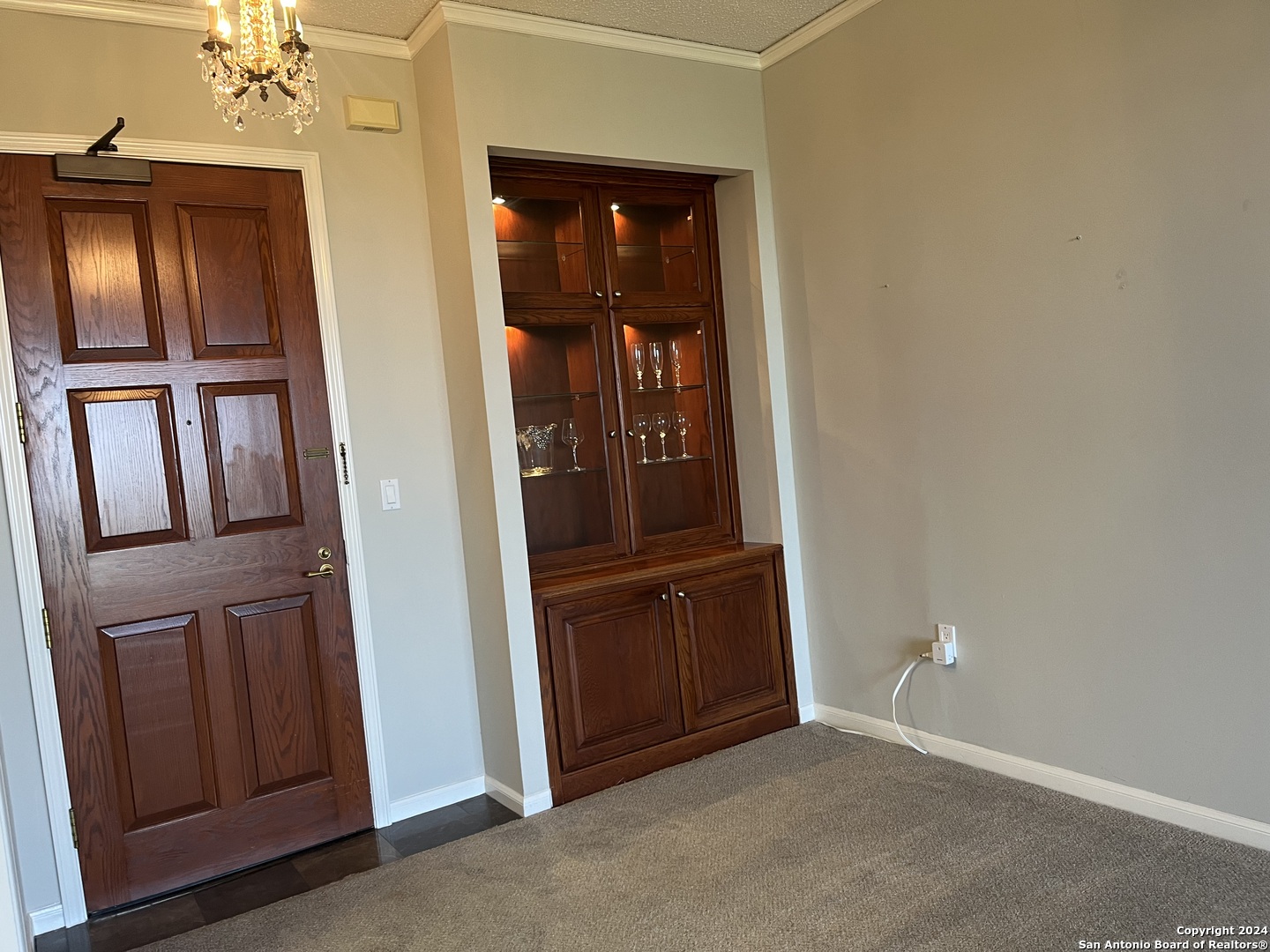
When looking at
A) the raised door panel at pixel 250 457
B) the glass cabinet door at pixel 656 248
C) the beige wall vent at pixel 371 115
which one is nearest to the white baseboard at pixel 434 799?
the raised door panel at pixel 250 457

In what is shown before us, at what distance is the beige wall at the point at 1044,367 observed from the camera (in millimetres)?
2510

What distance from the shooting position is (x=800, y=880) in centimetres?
263

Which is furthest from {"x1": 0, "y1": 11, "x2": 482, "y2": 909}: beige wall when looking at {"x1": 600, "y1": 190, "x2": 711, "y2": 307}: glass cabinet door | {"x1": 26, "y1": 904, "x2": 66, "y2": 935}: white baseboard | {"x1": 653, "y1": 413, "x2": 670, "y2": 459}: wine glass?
{"x1": 26, "y1": 904, "x2": 66, "y2": 935}: white baseboard

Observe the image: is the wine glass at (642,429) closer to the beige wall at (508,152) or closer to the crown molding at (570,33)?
the beige wall at (508,152)

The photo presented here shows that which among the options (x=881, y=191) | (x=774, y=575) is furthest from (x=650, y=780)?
(x=881, y=191)

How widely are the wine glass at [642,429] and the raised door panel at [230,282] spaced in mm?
1431

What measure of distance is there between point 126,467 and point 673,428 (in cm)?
207

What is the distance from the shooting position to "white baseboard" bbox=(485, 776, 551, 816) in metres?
3.27

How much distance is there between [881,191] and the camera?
3.38m

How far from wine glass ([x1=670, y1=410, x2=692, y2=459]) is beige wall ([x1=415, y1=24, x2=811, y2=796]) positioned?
0.96 m

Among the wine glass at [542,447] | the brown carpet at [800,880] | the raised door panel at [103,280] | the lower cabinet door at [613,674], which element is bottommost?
the brown carpet at [800,880]

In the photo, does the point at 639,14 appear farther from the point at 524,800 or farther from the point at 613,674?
the point at 524,800

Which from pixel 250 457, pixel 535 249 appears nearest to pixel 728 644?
pixel 535 249

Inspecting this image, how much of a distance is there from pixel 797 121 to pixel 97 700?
3.20 m
